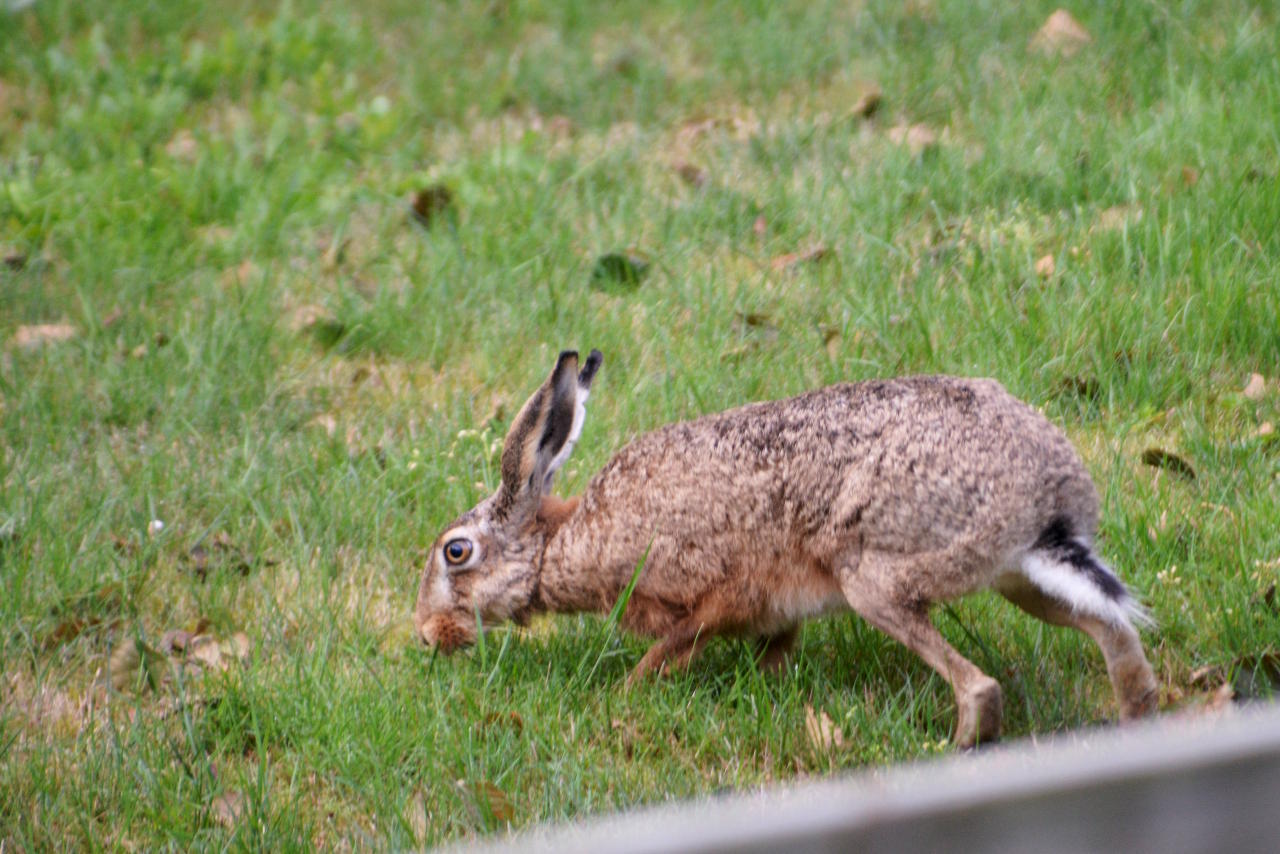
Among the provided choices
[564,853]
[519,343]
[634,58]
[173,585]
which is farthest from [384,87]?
[564,853]

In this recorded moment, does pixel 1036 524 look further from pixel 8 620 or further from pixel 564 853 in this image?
pixel 8 620

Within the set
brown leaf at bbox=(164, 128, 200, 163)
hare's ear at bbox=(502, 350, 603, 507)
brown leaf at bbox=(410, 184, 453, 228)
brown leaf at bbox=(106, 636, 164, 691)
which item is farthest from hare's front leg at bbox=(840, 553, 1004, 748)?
brown leaf at bbox=(164, 128, 200, 163)

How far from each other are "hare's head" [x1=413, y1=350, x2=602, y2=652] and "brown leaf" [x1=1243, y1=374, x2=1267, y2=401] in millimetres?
2161

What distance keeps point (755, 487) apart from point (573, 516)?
75cm

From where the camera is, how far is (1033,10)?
7762mm

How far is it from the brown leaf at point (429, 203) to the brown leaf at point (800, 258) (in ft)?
5.95

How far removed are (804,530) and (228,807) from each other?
1639mm

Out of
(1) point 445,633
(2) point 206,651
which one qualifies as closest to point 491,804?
(1) point 445,633

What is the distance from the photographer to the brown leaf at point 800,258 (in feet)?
19.9

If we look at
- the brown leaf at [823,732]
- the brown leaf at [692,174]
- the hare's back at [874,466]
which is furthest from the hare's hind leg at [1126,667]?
the brown leaf at [692,174]

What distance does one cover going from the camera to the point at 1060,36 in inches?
294

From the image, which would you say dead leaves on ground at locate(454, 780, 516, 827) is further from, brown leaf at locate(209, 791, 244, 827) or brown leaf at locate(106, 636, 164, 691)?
brown leaf at locate(106, 636, 164, 691)

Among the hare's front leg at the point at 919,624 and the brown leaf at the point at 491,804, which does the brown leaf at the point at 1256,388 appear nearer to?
the hare's front leg at the point at 919,624

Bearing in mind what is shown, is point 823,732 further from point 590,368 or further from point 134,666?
point 134,666
